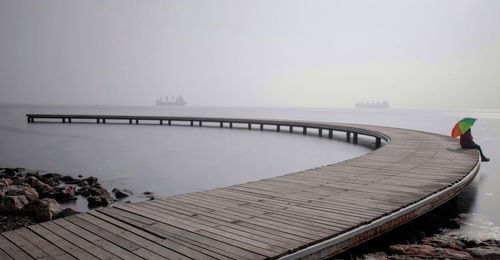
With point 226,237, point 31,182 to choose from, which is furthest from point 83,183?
point 226,237

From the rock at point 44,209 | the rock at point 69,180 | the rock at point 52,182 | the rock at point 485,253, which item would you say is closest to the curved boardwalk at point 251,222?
the rock at point 485,253

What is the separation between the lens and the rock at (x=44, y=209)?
22.2 ft

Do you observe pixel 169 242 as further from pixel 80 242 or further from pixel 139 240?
pixel 80 242

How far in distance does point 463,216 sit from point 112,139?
23735 millimetres

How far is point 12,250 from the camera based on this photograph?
3.41 meters

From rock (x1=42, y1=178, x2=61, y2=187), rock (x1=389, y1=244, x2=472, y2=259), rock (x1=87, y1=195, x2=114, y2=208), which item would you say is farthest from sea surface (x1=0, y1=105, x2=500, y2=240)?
rock (x1=389, y1=244, x2=472, y2=259)

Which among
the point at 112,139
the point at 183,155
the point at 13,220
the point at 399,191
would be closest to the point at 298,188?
the point at 399,191

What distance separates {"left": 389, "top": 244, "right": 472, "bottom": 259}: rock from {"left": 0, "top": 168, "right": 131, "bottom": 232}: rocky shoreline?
5311 mm

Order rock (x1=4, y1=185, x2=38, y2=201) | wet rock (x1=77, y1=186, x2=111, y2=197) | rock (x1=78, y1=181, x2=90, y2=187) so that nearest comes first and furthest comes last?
rock (x1=4, y1=185, x2=38, y2=201) → wet rock (x1=77, y1=186, x2=111, y2=197) → rock (x1=78, y1=181, x2=90, y2=187)

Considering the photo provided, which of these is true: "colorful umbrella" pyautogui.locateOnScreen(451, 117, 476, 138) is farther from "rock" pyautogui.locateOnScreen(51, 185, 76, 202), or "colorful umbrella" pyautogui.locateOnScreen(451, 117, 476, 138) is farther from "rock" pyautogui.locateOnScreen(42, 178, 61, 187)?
"rock" pyautogui.locateOnScreen(42, 178, 61, 187)

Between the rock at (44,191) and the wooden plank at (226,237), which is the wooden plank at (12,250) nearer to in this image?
the wooden plank at (226,237)

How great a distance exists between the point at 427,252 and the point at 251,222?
237 cm

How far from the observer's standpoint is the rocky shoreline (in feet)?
22.0

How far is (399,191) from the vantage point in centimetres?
589
